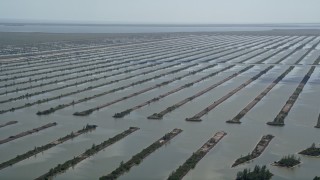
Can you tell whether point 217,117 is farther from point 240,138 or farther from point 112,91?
point 112,91

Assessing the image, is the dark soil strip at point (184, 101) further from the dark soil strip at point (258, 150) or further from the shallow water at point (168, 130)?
the dark soil strip at point (258, 150)

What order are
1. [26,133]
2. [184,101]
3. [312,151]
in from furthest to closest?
[184,101], [26,133], [312,151]

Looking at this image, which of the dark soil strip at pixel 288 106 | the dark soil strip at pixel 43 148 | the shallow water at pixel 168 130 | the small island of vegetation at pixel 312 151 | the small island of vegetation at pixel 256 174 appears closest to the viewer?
the small island of vegetation at pixel 256 174

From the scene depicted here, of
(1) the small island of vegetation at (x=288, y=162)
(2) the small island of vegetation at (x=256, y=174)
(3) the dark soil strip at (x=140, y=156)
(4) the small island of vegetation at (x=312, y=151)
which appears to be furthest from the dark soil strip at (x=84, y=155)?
(4) the small island of vegetation at (x=312, y=151)

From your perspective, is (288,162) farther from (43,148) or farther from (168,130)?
(43,148)

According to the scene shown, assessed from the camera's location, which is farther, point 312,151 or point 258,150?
point 258,150

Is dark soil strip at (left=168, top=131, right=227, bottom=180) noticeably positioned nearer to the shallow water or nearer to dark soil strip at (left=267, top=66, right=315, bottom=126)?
the shallow water

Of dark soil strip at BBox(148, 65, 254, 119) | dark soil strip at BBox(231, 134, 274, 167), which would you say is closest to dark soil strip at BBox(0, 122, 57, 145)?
dark soil strip at BBox(148, 65, 254, 119)

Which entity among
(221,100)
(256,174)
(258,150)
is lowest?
(221,100)

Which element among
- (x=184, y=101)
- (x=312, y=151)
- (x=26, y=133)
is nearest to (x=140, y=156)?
(x=26, y=133)
